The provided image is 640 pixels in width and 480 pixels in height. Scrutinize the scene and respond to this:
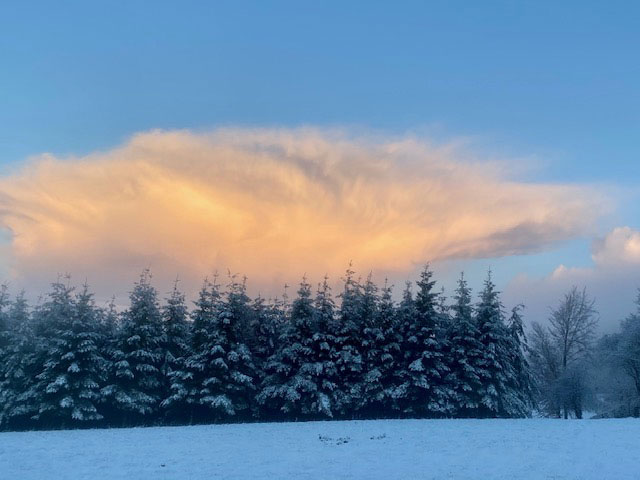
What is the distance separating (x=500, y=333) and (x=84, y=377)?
1384 inches

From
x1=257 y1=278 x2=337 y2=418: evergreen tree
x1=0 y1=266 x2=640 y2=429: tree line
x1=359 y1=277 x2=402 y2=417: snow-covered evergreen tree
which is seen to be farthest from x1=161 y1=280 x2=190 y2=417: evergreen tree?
x1=359 y1=277 x2=402 y2=417: snow-covered evergreen tree

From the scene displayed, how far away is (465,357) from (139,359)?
2743 centimetres

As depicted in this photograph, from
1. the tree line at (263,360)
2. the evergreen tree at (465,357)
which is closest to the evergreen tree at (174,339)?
the tree line at (263,360)

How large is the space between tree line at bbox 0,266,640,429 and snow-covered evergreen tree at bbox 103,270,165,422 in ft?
0.38

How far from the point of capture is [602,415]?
48781 millimetres

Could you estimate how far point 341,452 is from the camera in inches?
1009

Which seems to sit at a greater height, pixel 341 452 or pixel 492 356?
pixel 492 356

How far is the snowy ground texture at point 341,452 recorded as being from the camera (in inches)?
822

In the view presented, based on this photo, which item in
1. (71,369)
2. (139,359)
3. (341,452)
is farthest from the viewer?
(139,359)

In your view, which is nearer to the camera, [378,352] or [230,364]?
[230,364]

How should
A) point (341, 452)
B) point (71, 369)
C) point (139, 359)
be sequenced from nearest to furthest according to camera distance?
point (341, 452) → point (71, 369) → point (139, 359)

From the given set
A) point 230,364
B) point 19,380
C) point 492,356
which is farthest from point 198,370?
point 492,356

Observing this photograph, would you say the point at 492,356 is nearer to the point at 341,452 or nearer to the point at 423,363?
the point at 423,363

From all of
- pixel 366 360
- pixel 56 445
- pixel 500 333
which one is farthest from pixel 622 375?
pixel 56 445
